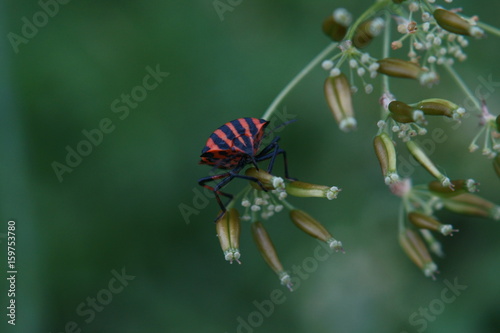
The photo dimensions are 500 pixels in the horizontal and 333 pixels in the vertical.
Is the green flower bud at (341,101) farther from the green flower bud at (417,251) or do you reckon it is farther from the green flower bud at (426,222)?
the green flower bud at (417,251)

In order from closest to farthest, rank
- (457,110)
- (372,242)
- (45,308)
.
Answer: (457,110)
(45,308)
(372,242)

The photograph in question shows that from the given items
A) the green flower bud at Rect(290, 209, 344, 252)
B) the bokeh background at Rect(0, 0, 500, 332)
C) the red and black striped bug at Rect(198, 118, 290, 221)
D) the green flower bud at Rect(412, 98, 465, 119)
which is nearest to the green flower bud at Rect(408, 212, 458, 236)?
the green flower bud at Rect(290, 209, 344, 252)

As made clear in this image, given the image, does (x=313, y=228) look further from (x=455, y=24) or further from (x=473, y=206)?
(x=455, y=24)

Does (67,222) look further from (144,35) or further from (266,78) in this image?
(266,78)

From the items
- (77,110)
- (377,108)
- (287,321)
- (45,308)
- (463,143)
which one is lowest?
(287,321)

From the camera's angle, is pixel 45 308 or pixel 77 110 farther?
pixel 77 110

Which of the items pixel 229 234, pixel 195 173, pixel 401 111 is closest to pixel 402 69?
pixel 401 111

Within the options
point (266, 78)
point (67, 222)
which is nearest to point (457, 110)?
point (266, 78)

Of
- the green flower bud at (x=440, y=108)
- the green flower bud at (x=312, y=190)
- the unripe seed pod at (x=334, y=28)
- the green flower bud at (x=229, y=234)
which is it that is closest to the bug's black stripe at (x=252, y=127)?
the green flower bud at (x=312, y=190)
